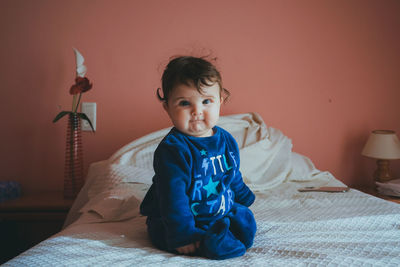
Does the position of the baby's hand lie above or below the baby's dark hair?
below

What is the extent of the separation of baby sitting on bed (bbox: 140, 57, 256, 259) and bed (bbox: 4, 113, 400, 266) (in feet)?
0.14

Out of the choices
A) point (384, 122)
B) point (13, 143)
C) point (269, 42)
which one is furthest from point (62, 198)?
point (384, 122)

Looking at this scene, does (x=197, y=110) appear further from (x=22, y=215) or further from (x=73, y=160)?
(x=22, y=215)

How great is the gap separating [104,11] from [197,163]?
5.24 feet

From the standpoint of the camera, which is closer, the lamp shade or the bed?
the bed

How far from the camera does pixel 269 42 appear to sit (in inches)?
87.1

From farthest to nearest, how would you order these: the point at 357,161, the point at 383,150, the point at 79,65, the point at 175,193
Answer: the point at 357,161
the point at 383,150
the point at 79,65
the point at 175,193

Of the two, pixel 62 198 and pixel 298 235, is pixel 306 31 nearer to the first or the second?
pixel 298 235

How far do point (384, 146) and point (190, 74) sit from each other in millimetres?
1718

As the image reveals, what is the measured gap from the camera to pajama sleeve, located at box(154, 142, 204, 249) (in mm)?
844

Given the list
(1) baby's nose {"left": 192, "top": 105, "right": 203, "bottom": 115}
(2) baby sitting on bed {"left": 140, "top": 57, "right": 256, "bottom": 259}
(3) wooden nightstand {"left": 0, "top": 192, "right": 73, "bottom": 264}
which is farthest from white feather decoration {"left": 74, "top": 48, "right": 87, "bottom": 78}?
(1) baby's nose {"left": 192, "top": 105, "right": 203, "bottom": 115}

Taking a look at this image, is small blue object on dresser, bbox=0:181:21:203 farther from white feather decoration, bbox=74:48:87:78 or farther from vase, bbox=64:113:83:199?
white feather decoration, bbox=74:48:87:78

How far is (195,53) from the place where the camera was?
2.14 meters

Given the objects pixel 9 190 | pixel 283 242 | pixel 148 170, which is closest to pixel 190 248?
pixel 283 242
